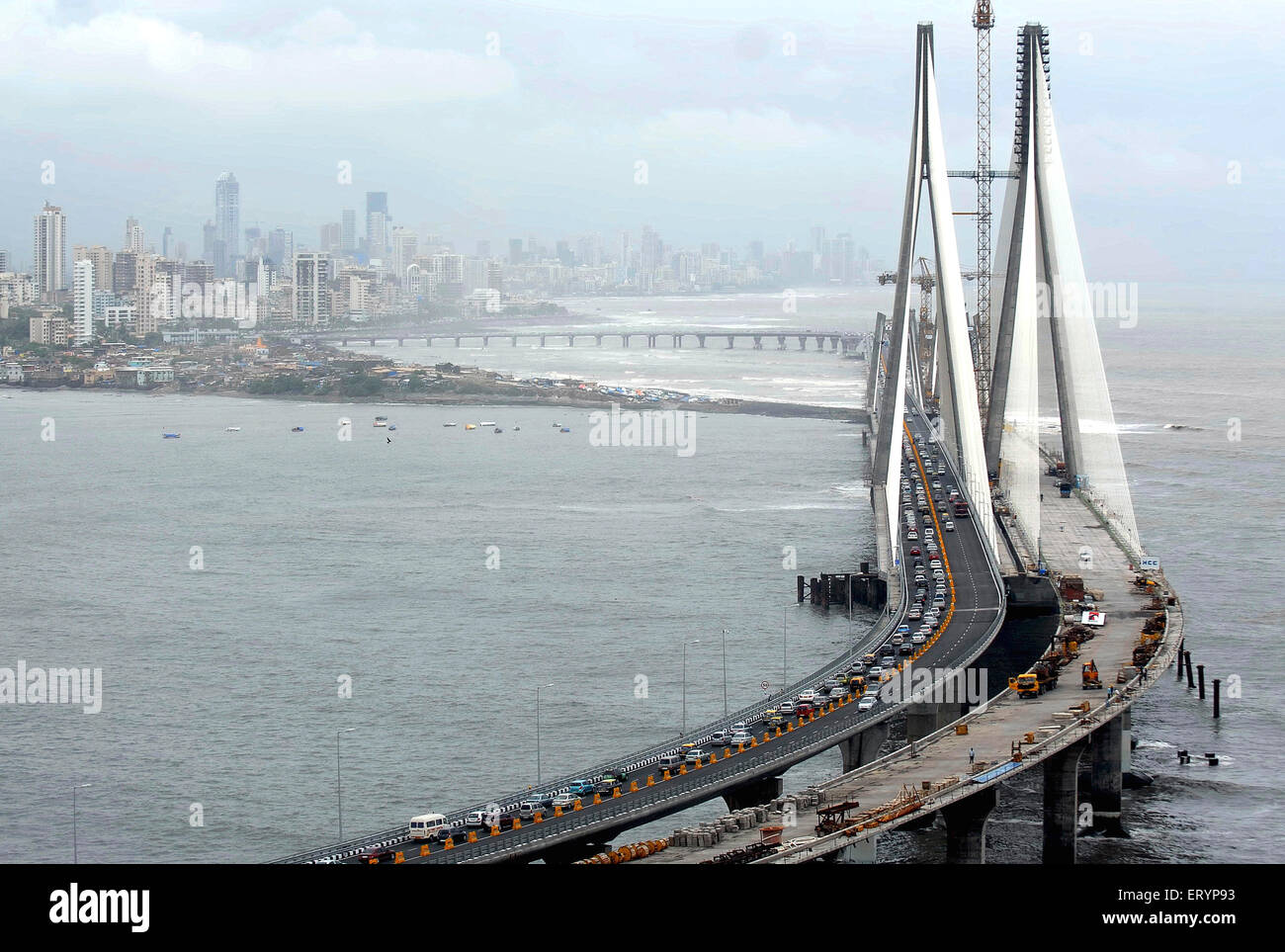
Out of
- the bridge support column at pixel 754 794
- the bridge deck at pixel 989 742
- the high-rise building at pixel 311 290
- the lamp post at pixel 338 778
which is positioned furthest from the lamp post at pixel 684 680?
the high-rise building at pixel 311 290

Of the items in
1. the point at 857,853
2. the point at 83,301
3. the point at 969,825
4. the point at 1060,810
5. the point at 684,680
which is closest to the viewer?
the point at 857,853

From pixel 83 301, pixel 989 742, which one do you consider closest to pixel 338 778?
pixel 989 742

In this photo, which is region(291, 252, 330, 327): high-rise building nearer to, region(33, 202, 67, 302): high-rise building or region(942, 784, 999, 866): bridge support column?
region(33, 202, 67, 302): high-rise building

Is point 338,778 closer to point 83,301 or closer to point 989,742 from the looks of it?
point 989,742

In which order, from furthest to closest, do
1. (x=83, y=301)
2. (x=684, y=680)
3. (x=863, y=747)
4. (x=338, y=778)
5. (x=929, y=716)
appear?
(x=83, y=301)
(x=684, y=680)
(x=929, y=716)
(x=863, y=747)
(x=338, y=778)

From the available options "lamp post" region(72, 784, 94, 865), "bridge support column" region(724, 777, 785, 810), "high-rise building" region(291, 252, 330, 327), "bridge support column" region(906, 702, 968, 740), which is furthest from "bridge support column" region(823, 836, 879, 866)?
"high-rise building" region(291, 252, 330, 327)
